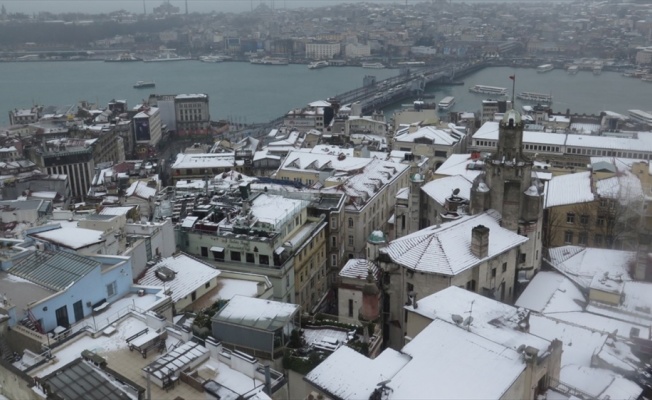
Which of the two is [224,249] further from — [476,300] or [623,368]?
[623,368]

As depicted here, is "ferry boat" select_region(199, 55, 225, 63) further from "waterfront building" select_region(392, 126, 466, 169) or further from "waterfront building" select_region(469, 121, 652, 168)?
"waterfront building" select_region(469, 121, 652, 168)

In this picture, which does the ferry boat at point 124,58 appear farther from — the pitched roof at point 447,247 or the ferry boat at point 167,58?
the pitched roof at point 447,247

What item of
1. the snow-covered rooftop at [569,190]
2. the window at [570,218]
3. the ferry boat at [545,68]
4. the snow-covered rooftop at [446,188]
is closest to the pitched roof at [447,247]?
the snow-covered rooftop at [446,188]

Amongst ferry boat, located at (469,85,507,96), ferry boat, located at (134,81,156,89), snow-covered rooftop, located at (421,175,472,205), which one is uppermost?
snow-covered rooftop, located at (421,175,472,205)

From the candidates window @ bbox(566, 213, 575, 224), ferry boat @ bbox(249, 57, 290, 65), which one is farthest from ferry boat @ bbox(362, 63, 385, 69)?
window @ bbox(566, 213, 575, 224)

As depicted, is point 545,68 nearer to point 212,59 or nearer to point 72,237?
point 212,59

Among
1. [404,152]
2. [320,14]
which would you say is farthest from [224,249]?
[320,14]
